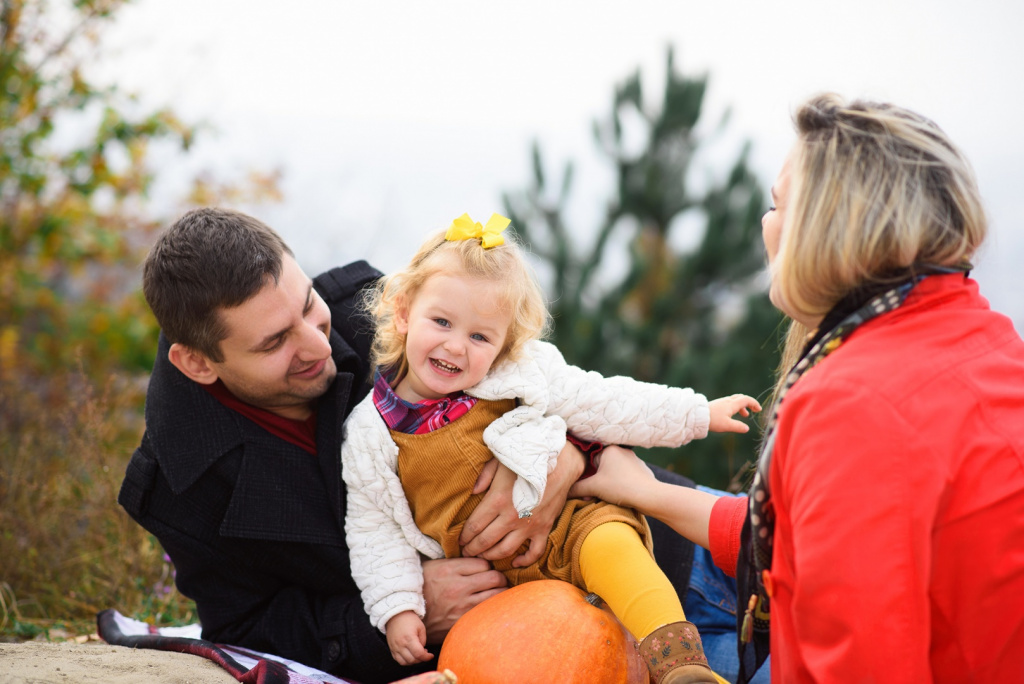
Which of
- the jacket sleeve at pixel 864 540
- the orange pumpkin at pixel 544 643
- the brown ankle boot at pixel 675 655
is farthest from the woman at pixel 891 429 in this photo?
the orange pumpkin at pixel 544 643

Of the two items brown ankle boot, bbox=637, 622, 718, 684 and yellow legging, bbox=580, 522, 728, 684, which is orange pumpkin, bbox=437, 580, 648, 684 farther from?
brown ankle boot, bbox=637, 622, 718, 684

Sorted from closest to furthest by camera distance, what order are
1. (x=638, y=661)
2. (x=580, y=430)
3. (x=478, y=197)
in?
(x=638, y=661), (x=580, y=430), (x=478, y=197)

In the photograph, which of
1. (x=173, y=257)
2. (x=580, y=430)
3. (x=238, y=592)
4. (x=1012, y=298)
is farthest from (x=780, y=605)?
(x=1012, y=298)

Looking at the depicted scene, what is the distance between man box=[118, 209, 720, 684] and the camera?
8.73 feet

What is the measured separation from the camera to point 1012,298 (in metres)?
7.32

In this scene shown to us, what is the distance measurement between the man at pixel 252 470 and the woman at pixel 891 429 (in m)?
1.09

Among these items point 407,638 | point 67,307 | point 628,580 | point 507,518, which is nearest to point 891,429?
point 628,580

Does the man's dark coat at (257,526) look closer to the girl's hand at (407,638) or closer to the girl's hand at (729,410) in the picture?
the girl's hand at (407,638)

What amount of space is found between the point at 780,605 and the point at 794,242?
74 cm

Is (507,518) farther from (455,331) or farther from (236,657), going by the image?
(236,657)

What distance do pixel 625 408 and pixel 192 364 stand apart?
147 centimetres

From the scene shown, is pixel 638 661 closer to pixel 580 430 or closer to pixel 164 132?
pixel 580 430

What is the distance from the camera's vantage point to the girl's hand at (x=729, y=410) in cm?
257

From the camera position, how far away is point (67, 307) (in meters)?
7.07
